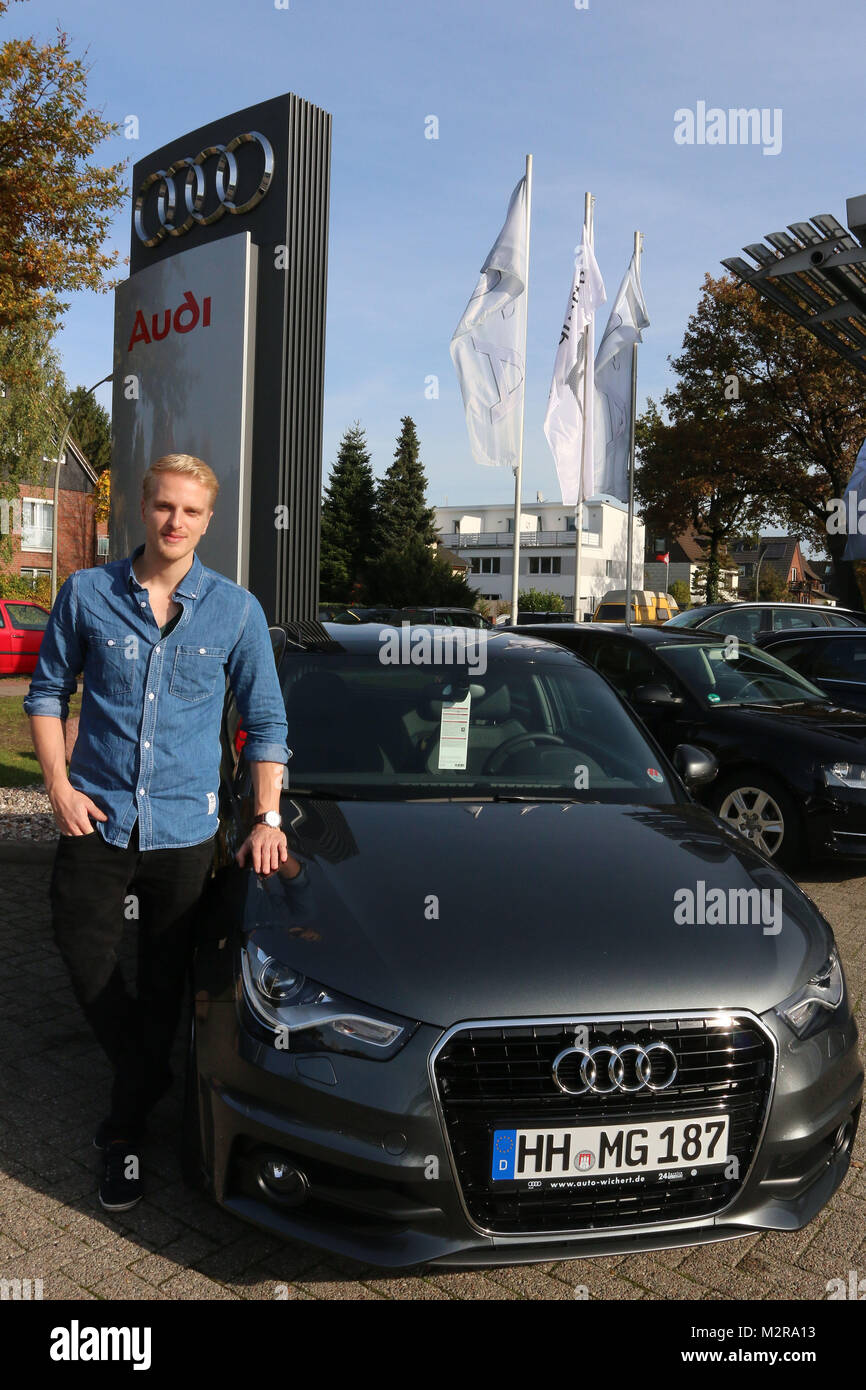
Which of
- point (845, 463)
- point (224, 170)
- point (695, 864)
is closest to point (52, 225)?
point (224, 170)

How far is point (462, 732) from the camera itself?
4000 millimetres

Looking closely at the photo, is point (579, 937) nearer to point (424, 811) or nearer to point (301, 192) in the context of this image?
point (424, 811)

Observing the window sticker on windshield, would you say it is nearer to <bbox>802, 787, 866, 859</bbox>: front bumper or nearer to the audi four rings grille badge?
<bbox>802, 787, 866, 859</bbox>: front bumper

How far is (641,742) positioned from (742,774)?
10.8ft

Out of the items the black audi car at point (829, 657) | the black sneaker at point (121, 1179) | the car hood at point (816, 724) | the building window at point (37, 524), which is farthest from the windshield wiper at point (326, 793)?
the building window at point (37, 524)

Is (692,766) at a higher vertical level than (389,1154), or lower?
higher

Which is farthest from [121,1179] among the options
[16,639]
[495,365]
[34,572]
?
[34,572]

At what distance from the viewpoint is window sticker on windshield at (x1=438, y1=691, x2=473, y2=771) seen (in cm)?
389

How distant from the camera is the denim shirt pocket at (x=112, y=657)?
294 cm

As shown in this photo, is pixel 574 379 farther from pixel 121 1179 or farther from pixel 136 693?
pixel 121 1179

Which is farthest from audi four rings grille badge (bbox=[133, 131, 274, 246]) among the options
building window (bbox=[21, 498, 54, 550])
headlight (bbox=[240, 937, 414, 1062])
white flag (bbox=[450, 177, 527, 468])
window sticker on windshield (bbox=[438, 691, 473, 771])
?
building window (bbox=[21, 498, 54, 550])

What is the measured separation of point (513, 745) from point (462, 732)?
195 millimetres

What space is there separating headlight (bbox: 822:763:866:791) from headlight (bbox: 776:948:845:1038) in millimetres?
4096

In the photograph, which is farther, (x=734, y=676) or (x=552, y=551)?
(x=552, y=551)
